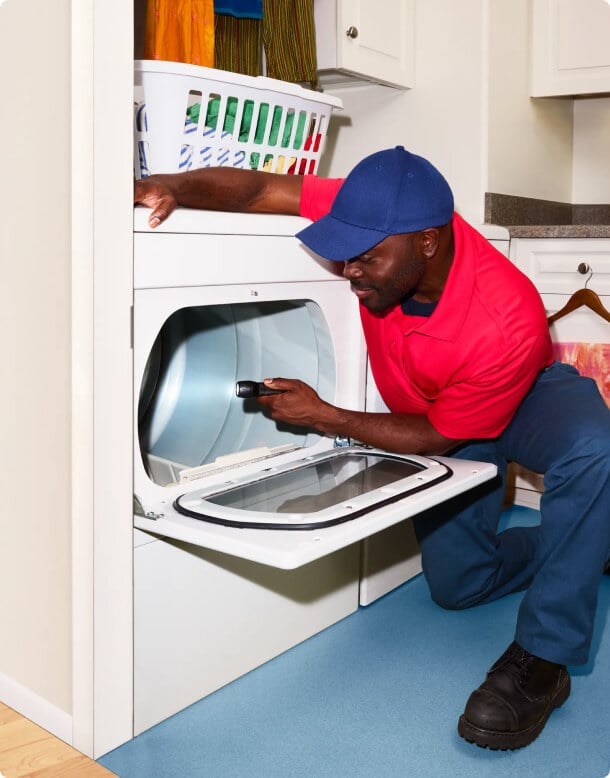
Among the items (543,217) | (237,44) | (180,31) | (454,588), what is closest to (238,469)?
(454,588)

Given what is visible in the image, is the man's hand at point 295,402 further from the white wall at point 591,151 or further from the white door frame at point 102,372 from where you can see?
the white wall at point 591,151

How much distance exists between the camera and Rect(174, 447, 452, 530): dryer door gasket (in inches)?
54.5

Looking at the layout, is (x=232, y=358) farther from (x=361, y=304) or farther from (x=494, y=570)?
(x=494, y=570)

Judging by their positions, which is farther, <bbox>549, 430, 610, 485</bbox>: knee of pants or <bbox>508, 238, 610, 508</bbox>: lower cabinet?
<bbox>508, 238, 610, 508</bbox>: lower cabinet

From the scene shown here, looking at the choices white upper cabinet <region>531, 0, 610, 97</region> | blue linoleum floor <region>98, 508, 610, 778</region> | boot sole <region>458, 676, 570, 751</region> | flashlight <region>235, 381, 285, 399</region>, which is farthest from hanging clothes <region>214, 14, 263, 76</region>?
boot sole <region>458, 676, 570, 751</region>

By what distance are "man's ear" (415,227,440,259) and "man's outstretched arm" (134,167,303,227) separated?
301 mm

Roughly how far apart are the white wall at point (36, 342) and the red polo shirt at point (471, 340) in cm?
59

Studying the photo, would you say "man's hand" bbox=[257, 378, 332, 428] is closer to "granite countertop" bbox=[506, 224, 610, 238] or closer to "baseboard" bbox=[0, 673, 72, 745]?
"baseboard" bbox=[0, 673, 72, 745]

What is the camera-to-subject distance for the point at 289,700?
166 centimetres

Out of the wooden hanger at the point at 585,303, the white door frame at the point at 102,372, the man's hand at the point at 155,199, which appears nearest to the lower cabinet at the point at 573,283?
the wooden hanger at the point at 585,303

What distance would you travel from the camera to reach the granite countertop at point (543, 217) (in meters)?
2.57

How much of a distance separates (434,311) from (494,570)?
26.3 inches

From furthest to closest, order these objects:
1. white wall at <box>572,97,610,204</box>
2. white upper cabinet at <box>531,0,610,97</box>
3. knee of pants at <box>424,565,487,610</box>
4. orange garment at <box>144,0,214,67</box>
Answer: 1. white wall at <box>572,97,610,204</box>
2. white upper cabinet at <box>531,0,610,97</box>
3. knee of pants at <box>424,565,487,610</box>
4. orange garment at <box>144,0,214,67</box>

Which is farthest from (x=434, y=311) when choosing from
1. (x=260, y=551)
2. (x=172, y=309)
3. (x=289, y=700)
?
(x=289, y=700)
